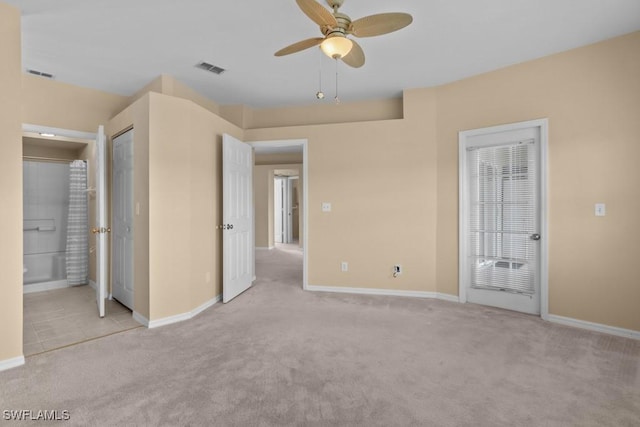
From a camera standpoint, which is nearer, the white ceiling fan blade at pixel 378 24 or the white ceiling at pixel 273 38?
the white ceiling fan blade at pixel 378 24

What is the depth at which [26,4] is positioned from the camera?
2.34 m

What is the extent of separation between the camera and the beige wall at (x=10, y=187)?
226 centimetres

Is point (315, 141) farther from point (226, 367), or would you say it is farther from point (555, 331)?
point (555, 331)

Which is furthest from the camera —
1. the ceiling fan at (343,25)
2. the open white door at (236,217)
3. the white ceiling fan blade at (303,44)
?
→ the open white door at (236,217)

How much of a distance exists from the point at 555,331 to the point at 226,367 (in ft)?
9.76

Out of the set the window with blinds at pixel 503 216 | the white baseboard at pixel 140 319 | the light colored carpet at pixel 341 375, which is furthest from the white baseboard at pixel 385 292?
the white baseboard at pixel 140 319

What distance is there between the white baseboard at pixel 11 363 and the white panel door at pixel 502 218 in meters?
4.23

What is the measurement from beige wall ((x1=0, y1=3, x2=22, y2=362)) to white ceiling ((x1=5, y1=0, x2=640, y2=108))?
0.33 m

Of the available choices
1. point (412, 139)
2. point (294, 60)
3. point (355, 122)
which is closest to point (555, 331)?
point (412, 139)

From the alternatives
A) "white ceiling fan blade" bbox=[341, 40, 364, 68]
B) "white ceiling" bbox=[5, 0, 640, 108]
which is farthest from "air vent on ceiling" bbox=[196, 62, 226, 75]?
"white ceiling fan blade" bbox=[341, 40, 364, 68]

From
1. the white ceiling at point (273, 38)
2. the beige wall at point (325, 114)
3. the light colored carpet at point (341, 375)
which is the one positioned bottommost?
the light colored carpet at point (341, 375)

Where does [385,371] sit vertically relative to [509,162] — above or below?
below

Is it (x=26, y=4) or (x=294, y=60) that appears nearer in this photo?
(x=26, y=4)

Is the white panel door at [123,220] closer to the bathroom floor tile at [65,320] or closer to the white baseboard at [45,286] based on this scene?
the bathroom floor tile at [65,320]
